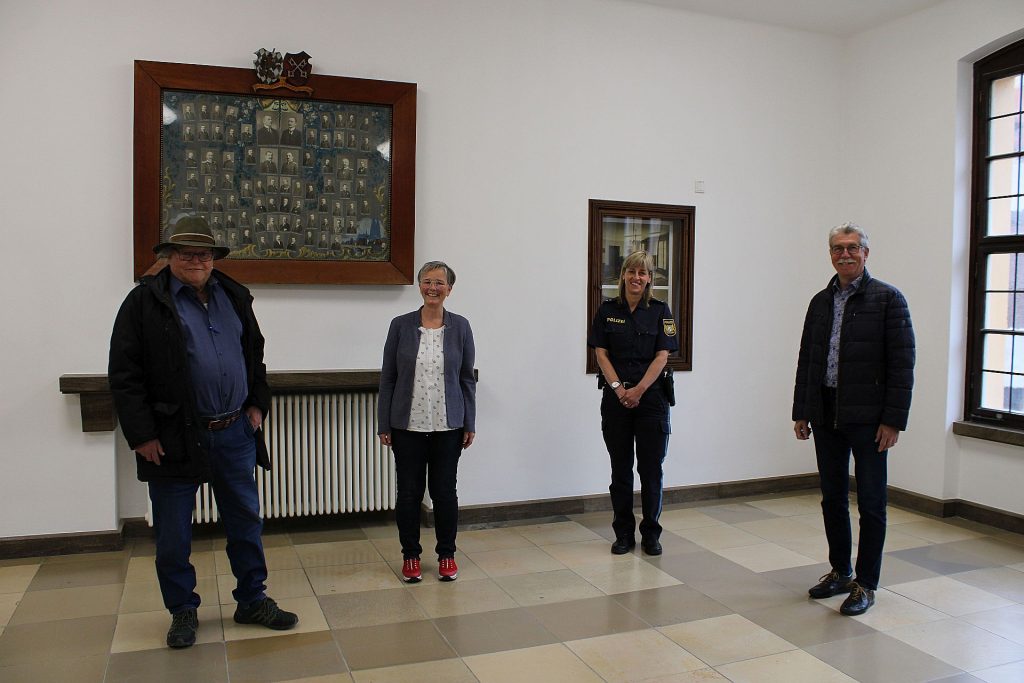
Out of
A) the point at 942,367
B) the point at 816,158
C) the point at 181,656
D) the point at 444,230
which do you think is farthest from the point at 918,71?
the point at 181,656

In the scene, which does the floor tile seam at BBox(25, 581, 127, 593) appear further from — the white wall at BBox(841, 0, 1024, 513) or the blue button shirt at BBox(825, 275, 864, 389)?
the white wall at BBox(841, 0, 1024, 513)

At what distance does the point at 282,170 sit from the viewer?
15.1 feet

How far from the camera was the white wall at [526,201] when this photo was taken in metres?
4.29

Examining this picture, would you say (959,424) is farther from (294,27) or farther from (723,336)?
(294,27)

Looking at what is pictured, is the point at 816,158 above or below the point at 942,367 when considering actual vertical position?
above

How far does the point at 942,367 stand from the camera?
5.35 m

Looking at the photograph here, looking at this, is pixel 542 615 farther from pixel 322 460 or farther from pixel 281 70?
pixel 281 70

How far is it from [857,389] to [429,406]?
1827 mm

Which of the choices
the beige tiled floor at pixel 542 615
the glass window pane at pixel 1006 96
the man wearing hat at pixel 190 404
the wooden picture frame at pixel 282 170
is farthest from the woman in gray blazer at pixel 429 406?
the glass window pane at pixel 1006 96

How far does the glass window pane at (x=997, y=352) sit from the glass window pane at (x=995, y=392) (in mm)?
55

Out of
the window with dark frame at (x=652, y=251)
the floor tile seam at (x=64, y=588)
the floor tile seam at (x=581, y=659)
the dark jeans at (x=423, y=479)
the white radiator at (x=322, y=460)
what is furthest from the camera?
the window with dark frame at (x=652, y=251)

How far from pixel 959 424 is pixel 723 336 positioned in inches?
59.4

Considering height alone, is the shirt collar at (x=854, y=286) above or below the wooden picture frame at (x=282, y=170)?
below

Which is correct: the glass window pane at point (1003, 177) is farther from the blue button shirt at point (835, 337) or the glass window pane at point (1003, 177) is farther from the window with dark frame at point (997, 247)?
the blue button shirt at point (835, 337)
